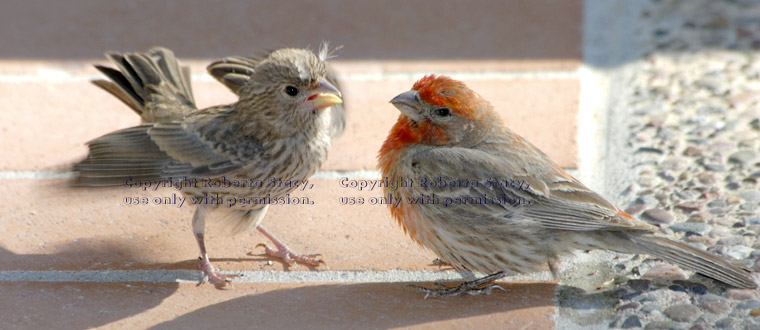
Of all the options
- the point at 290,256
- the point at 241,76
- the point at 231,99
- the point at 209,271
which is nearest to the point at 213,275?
the point at 209,271

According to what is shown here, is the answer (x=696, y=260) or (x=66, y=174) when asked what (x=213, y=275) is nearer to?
(x=66, y=174)

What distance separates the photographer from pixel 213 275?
3.23 m

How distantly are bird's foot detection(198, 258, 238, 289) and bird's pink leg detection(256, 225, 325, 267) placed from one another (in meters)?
0.23

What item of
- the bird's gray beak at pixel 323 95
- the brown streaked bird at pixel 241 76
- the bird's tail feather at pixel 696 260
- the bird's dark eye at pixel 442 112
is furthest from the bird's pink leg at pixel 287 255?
the bird's tail feather at pixel 696 260

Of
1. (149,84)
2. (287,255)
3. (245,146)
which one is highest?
(149,84)

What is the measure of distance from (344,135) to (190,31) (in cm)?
149

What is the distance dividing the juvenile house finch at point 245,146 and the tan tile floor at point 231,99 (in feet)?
0.40

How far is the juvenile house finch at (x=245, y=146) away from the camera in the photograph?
145 inches

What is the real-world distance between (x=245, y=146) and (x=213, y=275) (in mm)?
773

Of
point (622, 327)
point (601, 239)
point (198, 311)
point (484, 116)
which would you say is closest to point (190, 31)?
point (484, 116)

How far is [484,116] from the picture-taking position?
12.3ft

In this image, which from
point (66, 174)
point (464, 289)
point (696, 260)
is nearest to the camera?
point (696, 260)

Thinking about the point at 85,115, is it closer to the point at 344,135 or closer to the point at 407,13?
the point at 344,135

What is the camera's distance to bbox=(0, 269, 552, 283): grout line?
10.6 feet
